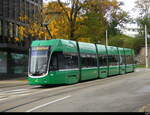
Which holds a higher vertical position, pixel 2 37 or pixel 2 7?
pixel 2 7

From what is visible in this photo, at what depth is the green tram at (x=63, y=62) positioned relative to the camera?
25.7 meters

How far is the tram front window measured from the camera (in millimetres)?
25672

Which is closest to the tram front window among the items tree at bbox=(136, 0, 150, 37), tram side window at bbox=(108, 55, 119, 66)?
tram side window at bbox=(108, 55, 119, 66)

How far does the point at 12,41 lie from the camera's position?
47.8m

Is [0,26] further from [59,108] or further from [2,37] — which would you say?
[59,108]

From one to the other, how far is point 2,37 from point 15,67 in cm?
442

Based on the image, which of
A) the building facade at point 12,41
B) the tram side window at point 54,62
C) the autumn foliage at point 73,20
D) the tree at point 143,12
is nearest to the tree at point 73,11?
the autumn foliage at point 73,20

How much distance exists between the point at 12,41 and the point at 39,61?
22.7 meters

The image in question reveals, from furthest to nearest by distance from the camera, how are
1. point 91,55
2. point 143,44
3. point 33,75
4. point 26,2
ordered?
point 143,44
point 26,2
point 91,55
point 33,75

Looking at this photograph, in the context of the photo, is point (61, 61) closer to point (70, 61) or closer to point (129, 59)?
point (70, 61)

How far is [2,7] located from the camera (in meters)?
44.9

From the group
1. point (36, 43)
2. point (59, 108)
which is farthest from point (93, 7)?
point (59, 108)

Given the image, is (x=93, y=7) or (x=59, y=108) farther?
(x=93, y=7)

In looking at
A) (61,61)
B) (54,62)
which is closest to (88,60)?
(61,61)
